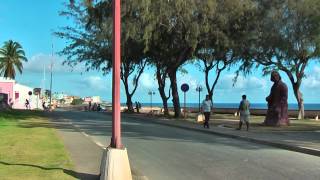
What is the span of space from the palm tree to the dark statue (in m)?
83.4

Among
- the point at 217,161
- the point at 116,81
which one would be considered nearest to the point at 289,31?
the point at 217,161

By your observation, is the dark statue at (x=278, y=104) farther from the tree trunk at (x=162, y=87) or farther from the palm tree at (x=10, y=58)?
the palm tree at (x=10, y=58)

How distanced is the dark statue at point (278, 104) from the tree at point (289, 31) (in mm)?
8674

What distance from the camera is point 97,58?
216 ft

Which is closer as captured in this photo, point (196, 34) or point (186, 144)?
point (186, 144)

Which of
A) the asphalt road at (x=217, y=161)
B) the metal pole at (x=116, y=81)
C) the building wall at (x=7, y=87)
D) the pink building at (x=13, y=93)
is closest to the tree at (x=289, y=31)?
the asphalt road at (x=217, y=161)

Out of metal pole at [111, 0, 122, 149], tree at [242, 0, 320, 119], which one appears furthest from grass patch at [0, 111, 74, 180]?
tree at [242, 0, 320, 119]

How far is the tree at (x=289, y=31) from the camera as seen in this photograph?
42719mm

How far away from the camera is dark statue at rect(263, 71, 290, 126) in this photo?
34.4 m

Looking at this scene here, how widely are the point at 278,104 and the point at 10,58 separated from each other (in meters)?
85.9

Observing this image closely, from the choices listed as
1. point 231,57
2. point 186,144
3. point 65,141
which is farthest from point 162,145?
point 231,57

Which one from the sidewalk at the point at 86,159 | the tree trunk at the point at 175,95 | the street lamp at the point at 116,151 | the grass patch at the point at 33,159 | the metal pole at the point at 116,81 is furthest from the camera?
the tree trunk at the point at 175,95

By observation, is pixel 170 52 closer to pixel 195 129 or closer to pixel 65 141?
pixel 195 129

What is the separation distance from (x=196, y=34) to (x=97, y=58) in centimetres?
2551
